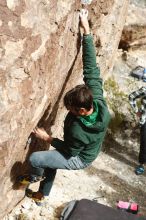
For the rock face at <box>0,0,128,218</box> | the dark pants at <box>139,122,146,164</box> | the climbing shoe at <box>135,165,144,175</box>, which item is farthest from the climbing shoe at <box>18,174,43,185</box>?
the climbing shoe at <box>135,165,144,175</box>

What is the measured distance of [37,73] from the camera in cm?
488

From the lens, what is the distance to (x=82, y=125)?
4.82 meters

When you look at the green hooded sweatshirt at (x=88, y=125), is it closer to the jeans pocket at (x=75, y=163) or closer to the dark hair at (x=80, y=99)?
the jeans pocket at (x=75, y=163)

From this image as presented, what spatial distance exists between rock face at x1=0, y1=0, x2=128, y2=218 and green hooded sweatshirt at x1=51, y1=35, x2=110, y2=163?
39 centimetres

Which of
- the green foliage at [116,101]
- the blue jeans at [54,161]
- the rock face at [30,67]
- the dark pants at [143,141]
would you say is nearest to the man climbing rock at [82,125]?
the blue jeans at [54,161]

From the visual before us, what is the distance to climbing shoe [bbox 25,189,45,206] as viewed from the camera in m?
6.03

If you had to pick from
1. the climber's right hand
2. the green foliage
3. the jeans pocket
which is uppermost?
the climber's right hand

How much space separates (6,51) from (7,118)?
2.59 ft

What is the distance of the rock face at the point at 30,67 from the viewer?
4.30 meters

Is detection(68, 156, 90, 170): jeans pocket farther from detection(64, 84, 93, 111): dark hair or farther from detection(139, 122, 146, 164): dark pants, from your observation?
detection(139, 122, 146, 164): dark pants

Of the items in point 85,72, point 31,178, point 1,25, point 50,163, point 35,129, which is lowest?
point 31,178

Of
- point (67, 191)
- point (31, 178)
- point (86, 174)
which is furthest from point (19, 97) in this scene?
point (86, 174)

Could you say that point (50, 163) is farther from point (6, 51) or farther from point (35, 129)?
point (6, 51)

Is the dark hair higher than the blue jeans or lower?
higher
